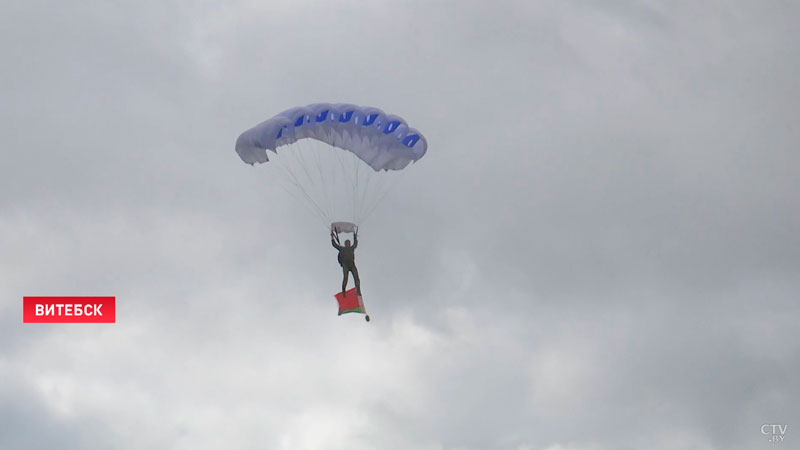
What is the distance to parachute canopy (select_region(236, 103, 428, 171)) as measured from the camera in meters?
68.8

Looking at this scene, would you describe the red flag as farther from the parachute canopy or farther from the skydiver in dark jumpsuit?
the parachute canopy

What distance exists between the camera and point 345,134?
69500mm

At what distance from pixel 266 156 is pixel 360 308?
6963 mm

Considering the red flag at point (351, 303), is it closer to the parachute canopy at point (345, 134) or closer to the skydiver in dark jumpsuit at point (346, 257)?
the skydiver in dark jumpsuit at point (346, 257)

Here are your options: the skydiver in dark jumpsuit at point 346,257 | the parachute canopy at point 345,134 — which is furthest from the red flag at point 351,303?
the parachute canopy at point 345,134

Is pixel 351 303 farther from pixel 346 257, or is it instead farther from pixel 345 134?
pixel 345 134

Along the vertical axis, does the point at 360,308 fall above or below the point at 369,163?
below

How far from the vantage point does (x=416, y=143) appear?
7038 centimetres

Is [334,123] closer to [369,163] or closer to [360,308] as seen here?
[369,163]

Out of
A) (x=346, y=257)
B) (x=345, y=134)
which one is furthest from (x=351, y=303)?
(x=345, y=134)

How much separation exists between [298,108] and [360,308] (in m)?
8.13

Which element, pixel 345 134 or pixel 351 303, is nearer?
pixel 345 134

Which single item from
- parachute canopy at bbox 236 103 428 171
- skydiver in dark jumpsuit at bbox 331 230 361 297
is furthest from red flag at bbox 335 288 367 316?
parachute canopy at bbox 236 103 428 171

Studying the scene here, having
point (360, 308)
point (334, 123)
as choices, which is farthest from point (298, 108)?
point (360, 308)
